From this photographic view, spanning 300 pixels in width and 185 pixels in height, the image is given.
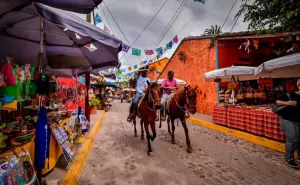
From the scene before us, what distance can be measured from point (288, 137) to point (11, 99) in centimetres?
610

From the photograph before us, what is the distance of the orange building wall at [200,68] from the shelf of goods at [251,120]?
11.1ft

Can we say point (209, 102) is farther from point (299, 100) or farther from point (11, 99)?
point (11, 99)

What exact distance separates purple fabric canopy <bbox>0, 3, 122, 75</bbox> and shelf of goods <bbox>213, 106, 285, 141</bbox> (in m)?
5.98

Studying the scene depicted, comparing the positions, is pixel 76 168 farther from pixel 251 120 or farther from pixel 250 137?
pixel 251 120

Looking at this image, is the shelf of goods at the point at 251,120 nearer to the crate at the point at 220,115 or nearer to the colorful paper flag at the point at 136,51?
the crate at the point at 220,115

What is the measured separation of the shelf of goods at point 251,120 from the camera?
17.6ft

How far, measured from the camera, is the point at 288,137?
3811 millimetres

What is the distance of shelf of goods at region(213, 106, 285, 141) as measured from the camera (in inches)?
212

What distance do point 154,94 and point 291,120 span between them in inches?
143

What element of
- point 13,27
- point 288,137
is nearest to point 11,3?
point 13,27

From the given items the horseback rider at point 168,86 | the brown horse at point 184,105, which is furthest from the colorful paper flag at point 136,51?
the brown horse at point 184,105

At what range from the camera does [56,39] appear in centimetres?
437

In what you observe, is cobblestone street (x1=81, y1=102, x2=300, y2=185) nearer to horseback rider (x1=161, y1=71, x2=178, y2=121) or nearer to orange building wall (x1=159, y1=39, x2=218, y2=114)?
horseback rider (x1=161, y1=71, x2=178, y2=121)

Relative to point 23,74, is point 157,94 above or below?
below
